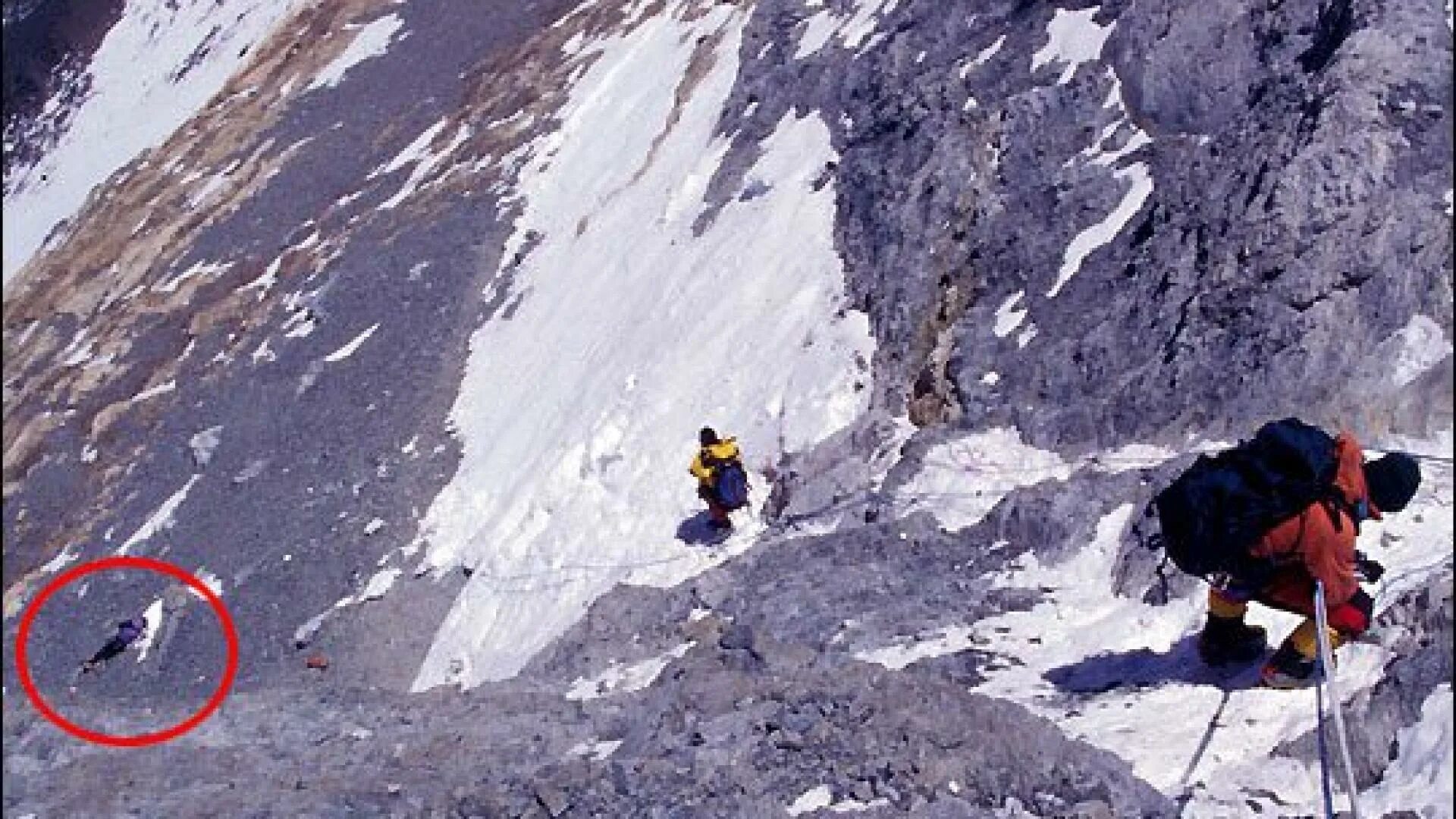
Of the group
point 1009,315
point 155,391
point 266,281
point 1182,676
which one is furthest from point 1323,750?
point 266,281

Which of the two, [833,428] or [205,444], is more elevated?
[205,444]

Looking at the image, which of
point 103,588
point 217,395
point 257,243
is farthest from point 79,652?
point 257,243

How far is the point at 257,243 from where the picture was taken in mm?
29688

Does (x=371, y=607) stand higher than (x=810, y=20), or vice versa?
(x=810, y=20)

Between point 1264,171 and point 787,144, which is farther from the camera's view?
point 787,144

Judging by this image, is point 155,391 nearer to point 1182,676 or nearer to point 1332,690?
point 1182,676

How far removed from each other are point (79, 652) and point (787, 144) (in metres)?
11.3

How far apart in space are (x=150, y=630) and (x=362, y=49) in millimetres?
18305

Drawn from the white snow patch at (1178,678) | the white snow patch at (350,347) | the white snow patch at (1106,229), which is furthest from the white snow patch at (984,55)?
the white snow patch at (350,347)

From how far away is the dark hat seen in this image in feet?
26.8

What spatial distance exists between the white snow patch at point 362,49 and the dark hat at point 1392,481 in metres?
29.1

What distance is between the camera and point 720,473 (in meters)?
14.6

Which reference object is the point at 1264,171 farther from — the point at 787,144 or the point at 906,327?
the point at 787,144

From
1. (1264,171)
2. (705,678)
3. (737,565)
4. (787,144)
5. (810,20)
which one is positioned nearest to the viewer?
(705,678)
